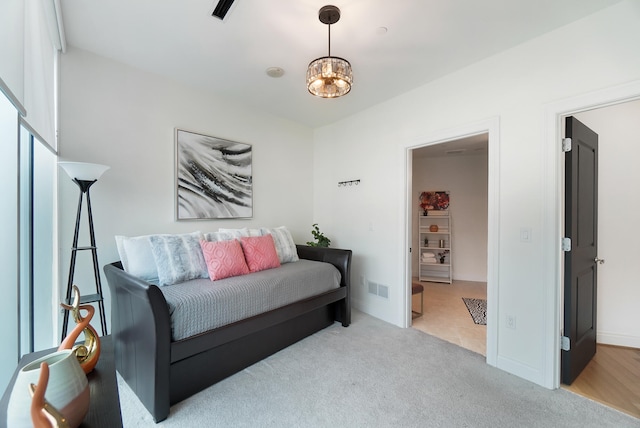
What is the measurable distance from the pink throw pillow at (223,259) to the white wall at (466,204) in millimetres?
3740

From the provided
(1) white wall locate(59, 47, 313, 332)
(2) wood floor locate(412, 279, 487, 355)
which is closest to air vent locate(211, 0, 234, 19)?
(1) white wall locate(59, 47, 313, 332)

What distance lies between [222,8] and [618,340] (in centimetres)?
452

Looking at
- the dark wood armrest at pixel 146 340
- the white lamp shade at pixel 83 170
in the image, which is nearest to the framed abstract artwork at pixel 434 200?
the dark wood armrest at pixel 146 340

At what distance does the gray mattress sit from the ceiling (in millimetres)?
1973

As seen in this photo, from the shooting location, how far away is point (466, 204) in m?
5.41

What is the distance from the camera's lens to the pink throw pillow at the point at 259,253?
9.02 feet

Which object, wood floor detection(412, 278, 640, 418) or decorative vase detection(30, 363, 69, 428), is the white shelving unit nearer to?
wood floor detection(412, 278, 640, 418)

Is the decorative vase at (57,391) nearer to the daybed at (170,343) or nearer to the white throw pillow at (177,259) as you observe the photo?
the daybed at (170,343)

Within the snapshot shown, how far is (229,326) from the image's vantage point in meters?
2.08

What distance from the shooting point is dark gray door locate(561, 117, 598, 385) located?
6.73 ft

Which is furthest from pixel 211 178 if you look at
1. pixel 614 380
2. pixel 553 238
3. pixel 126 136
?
pixel 614 380

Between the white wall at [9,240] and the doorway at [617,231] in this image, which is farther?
the doorway at [617,231]

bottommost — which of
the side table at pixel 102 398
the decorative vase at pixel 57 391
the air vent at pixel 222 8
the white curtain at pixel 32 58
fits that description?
the side table at pixel 102 398

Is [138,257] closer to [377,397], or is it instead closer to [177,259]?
[177,259]
